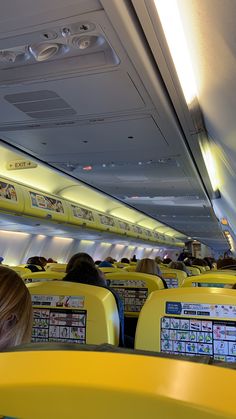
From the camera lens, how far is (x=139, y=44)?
2.40 m

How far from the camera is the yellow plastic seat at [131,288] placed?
396 centimetres

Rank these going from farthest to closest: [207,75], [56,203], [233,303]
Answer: [56,203] < [207,75] < [233,303]

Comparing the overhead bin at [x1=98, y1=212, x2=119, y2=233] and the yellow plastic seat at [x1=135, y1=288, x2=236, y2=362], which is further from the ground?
the overhead bin at [x1=98, y1=212, x2=119, y2=233]

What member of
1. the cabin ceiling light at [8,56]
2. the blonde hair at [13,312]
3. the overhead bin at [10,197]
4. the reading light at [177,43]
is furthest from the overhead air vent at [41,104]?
the overhead bin at [10,197]

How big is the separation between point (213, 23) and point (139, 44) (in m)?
0.47

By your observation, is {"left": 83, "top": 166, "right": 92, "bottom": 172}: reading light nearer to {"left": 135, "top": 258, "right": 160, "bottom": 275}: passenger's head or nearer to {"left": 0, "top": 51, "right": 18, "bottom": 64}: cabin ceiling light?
{"left": 135, "top": 258, "right": 160, "bottom": 275}: passenger's head

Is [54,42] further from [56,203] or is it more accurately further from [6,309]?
[56,203]

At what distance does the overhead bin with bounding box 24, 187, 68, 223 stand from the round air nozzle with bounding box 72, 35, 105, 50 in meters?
5.36

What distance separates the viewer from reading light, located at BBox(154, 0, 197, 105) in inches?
86.1

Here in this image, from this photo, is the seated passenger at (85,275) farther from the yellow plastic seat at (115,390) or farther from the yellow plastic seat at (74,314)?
the yellow plastic seat at (115,390)

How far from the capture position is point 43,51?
2533 mm

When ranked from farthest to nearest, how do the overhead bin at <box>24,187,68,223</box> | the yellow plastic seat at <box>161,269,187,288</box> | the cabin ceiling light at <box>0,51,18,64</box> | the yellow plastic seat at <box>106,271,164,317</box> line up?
the overhead bin at <box>24,187,68,223</box>, the yellow plastic seat at <box>161,269,187,288</box>, the yellow plastic seat at <box>106,271,164,317</box>, the cabin ceiling light at <box>0,51,18,64</box>

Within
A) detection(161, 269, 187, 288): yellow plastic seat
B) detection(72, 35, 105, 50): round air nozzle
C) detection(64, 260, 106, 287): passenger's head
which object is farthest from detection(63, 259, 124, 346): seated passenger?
detection(161, 269, 187, 288): yellow plastic seat

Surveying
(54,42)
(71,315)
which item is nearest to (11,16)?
(54,42)
